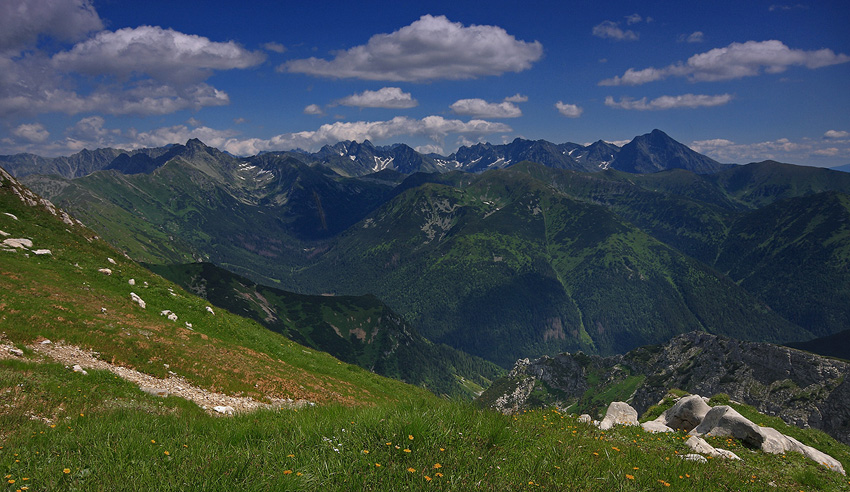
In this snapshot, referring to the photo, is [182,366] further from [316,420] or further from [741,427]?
[741,427]

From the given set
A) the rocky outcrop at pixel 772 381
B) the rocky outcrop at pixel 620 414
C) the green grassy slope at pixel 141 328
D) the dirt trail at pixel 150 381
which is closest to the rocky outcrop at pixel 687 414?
the rocky outcrop at pixel 620 414

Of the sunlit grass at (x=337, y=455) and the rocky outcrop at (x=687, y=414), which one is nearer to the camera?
the sunlit grass at (x=337, y=455)

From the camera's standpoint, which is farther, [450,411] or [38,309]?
[38,309]

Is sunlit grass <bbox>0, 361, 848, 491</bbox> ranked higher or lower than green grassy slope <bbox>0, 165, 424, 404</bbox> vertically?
higher

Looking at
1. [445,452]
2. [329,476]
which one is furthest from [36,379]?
[445,452]

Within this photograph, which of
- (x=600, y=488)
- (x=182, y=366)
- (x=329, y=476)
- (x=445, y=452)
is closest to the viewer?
(x=329, y=476)

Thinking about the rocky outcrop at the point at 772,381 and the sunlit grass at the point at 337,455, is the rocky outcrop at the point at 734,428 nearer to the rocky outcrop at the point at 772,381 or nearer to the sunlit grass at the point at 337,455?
the sunlit grass at the point at 337,455

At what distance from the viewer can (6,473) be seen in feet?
20.7

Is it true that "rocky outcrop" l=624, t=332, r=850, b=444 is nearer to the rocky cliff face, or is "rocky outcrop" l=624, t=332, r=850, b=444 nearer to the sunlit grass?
the rocky cliff face

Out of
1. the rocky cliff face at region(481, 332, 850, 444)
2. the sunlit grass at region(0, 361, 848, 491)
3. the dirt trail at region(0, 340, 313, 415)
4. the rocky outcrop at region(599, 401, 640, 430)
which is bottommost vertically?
the rocky cliff face at region(481, 332, 850, 444)

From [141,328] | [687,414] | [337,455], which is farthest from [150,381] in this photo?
[687,414]

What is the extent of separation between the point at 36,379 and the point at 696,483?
20.7m

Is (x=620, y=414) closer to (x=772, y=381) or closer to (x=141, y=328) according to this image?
(x=141, y=328)

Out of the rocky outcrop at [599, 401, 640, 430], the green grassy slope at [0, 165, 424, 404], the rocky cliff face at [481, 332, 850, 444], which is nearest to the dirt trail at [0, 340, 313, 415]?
the green grassy slope at [0, 165, 424, 404]
